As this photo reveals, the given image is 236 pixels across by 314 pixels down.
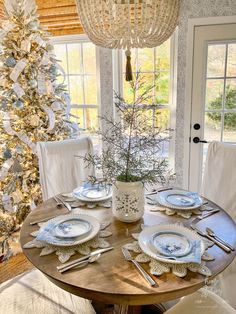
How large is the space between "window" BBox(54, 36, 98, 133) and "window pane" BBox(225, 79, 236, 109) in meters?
1.49

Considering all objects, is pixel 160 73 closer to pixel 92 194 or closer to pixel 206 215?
pixel 92 194

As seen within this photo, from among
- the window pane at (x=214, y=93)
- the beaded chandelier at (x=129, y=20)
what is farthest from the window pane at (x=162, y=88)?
the beaded chandelier at (x=129, y=20)

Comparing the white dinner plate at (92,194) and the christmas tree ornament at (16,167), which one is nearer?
the white dinner plate at (92,194)

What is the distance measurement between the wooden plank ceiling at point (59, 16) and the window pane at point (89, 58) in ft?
0.69

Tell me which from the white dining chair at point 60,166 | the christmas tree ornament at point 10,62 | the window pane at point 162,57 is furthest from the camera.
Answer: the window pane at point 162,57

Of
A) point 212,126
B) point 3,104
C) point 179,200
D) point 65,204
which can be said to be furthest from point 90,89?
point 179,200

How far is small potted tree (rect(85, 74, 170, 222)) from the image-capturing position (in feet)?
4.23

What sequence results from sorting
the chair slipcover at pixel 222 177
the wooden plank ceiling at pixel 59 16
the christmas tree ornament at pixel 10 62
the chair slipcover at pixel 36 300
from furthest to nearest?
the wooden plank ceiling at pixel 59 16 < the christmas tree ornament at pixel 10 62 < the chair slipcover at pixel 222 177 < the chair slipcover at pixel 36 300

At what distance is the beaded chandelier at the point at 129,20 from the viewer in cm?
132

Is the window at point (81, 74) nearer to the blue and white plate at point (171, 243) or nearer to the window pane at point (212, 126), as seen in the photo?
the window pane at point (212, 126)

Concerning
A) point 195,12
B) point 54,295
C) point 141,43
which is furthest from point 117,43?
point 195,12

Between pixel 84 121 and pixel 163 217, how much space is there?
2288mm

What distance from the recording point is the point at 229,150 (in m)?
1.83

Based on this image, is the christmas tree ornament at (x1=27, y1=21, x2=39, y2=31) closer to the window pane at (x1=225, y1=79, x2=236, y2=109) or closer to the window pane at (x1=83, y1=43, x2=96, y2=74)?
the window pane at (x1=83, y1=43, x2=96, y2=74)
